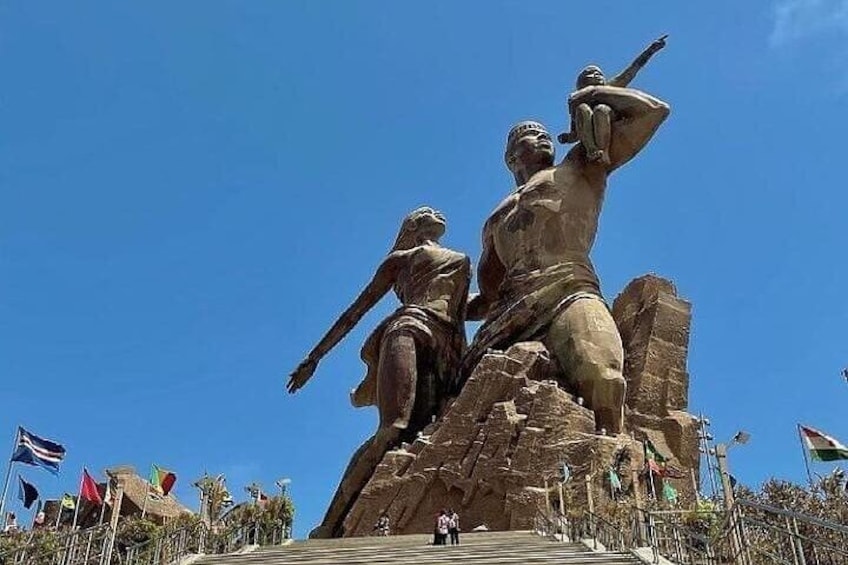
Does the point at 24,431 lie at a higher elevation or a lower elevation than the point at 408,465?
higher

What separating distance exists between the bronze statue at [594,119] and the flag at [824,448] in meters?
5.88

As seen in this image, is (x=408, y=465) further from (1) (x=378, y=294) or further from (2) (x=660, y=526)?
(2) (x=660, y=526)

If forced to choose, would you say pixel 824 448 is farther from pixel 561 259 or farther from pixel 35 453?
pixel 35 453

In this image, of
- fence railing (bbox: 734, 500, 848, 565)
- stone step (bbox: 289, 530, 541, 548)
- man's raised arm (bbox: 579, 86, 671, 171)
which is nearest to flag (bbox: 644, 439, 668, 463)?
stone step (bbox: 289, 530, 541, 548)

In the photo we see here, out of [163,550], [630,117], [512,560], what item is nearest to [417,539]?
[512,560]

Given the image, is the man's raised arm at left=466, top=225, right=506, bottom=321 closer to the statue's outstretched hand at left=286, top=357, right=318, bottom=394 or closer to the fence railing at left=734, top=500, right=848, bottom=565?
the statue's outstretched hand at left=286, top=357, right=318, bottom=394

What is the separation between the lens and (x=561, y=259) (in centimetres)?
1645

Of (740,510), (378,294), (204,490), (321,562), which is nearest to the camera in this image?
(740,510)

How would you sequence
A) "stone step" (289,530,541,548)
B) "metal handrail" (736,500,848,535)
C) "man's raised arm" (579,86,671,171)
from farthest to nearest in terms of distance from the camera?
"man's raised arm" (579,86,671,171)
"stone step" (289,530,541,548)
"metal handrail" (736,500,848,535)

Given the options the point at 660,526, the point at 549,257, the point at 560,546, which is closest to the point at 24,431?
the point at 549,257

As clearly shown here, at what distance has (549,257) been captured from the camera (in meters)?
16.5

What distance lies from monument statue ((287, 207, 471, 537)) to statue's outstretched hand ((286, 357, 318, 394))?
0.7 inches

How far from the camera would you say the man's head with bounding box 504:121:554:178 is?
59.8 ft

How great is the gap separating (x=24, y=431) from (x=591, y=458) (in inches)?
435
